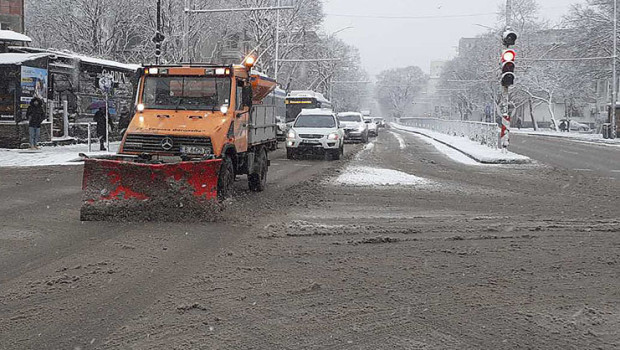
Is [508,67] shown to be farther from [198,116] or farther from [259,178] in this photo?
[198,116]

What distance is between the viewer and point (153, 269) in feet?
21.8

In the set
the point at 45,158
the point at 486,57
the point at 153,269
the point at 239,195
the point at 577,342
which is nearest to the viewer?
the point at 577,342

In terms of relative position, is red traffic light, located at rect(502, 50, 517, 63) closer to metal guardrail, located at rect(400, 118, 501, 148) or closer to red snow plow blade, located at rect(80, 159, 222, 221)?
metal guardrail, located at rect(400, 118, 501, 148)

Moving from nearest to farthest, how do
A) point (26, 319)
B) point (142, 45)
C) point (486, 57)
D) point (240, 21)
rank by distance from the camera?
1. point (26, 319)
2. point (142, 45)
3. point (240, 21)
4. point (486, 57)

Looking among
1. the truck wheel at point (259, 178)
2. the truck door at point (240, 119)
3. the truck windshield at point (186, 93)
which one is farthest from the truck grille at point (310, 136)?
the truck windshield at point (186, 93)

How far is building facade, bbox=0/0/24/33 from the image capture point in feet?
127

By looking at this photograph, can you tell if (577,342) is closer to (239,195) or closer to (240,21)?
(239,195)

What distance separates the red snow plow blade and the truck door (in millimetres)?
2081

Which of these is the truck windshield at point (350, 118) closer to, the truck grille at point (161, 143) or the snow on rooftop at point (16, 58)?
the snow on rooftop at point (16, 58)

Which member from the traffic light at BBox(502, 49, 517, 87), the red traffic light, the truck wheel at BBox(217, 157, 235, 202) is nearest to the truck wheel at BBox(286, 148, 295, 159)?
the traffic light at BBox(502, 49, 517, 87)

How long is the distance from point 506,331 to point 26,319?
3677mm

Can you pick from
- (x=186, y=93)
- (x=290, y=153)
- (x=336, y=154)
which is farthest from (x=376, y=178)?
(x=290, y=153)

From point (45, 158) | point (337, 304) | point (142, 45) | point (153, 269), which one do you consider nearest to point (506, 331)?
point (337, 304)

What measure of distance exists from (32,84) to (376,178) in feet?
47.4
